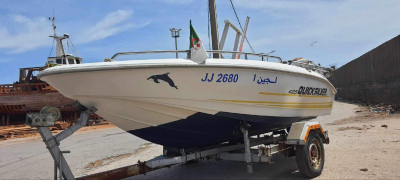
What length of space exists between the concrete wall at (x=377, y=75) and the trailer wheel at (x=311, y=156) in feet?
44.1

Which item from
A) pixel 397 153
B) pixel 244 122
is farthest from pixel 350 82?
pixel 244 122

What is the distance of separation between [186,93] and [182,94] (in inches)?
2.1

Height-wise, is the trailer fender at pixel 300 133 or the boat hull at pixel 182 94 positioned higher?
the boat hull at pixel 182 94

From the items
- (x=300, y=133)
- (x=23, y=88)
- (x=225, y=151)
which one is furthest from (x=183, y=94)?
(x=23, y=88)

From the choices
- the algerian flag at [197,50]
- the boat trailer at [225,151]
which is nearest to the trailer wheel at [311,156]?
the boat trailer at [225,151]

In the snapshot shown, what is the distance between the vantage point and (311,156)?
4996 mm

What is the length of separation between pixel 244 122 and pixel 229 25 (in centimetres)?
292

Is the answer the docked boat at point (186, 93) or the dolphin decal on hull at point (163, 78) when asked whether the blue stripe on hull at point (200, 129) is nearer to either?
the docked boat at point (186, 93)

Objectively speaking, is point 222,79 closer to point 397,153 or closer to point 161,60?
point 161,60

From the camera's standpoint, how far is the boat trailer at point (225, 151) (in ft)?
12.8

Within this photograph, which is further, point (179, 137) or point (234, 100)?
point (179, 137)

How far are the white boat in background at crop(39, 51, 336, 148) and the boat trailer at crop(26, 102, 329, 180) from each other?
0.66ft

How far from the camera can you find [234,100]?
442 centimetres

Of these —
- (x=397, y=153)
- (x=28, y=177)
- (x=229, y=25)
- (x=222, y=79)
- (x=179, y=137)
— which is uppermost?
(x=229, y=25)
